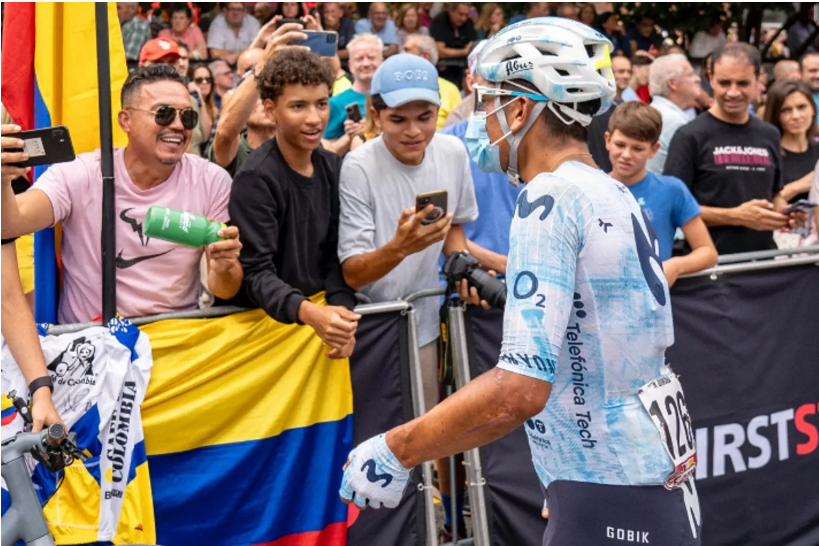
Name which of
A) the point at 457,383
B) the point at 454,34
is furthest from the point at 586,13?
the point at 457,383

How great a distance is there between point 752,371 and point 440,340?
5.99ft

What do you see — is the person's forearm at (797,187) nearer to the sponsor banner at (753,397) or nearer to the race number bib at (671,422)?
the sponsor banner at (753,397)

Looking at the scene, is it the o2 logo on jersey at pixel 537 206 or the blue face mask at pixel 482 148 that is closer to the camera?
the o2 logo on jersey at pixel 537 206

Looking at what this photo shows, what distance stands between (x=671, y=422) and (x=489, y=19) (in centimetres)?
1204

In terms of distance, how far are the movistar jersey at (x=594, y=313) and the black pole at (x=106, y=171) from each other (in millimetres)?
2185

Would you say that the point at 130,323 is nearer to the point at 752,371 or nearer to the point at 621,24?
the point at 752,371

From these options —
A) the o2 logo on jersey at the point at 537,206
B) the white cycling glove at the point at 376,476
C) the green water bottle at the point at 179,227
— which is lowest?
the white cycling glove at the point at 376,476

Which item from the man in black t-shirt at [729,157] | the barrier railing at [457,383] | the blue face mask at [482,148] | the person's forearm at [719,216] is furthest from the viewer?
the man in black t-shirt at [729,157]

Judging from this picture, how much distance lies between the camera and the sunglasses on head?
439cm

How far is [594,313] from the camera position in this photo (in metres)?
2.67

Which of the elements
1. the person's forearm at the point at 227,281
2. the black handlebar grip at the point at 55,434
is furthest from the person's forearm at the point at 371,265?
the black handlebar grip at the point at 55,434

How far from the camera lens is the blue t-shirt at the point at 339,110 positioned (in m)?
7.07

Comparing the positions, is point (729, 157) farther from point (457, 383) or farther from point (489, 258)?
point (457, 383)

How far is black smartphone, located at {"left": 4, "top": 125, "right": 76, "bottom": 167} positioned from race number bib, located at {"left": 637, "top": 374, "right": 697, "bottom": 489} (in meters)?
2.36
